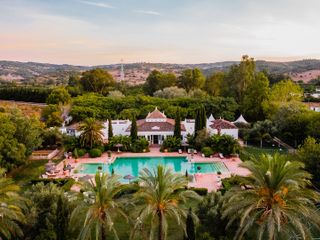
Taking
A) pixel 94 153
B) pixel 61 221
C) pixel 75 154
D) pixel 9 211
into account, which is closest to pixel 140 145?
pixel 94 153

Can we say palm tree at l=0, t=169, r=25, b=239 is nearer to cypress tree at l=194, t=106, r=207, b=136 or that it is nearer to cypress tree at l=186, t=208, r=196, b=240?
cypress tree at l=186, t=208, r=196, b=240

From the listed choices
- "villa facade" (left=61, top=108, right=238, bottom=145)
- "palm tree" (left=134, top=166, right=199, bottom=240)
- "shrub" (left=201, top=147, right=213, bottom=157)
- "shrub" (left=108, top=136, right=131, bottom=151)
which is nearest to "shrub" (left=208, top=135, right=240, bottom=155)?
"shrub" (left=201, top=147, right=213, bottom=157)

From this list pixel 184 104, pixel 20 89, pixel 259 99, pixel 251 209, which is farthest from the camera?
pixel 20 89

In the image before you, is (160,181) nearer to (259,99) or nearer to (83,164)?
(83,164)

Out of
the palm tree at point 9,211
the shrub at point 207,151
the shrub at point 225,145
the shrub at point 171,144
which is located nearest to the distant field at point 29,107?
the shrub at point 171,144

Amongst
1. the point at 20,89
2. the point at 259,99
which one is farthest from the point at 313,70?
the point at 20,89

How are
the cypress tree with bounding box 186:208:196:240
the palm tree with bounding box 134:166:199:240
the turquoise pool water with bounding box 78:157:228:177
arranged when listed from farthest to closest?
1. the turquoise pool water with bounding box 78:157:228:177
2. the cypress tree with bounding box 186:208:196:240
3. the palm tree with bounding box 134:166:199:240
